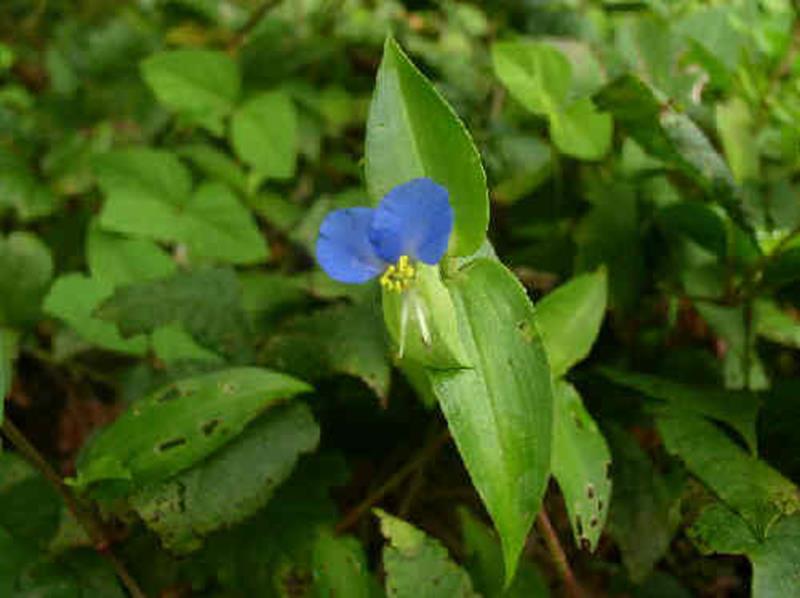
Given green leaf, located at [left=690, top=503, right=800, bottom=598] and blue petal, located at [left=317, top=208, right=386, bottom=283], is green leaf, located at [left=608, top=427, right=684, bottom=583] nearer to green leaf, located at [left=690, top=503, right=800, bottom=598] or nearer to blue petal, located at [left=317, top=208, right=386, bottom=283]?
green leaf, located at [left=690, top=503, right=800, bottom=598]

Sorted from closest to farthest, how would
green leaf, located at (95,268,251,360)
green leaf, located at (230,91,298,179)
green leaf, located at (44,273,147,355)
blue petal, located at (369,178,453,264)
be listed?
1. blue petal, located at (369,178,453,264)
2. green leaf, located at (95,268,251,360)
3. green leaf, located at (44,273,147,355)
4. green leaf, located at (230,91,298,179)

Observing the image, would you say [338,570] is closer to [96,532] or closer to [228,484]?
[228,484]

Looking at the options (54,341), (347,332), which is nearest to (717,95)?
(347,332)

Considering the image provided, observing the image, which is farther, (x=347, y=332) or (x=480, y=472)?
(x=347, y=332)

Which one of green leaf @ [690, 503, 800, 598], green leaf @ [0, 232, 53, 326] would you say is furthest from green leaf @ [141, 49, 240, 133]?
green leaf @ [690, 503, 800, 598]

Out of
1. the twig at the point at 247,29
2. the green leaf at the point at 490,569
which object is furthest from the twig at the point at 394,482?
the twig at the point at 247,29

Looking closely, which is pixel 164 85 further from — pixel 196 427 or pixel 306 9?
pixel 196 427

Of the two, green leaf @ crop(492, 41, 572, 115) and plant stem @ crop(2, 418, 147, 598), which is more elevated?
green leaf @ crop(492, 41, 572, 115)

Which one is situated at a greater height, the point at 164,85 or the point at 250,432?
the point at 164,85
